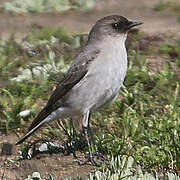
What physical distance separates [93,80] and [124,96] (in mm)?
1414

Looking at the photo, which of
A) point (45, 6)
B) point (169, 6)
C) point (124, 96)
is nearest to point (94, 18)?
point (45, 6)

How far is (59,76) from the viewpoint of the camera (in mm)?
7621

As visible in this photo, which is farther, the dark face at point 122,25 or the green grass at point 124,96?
the dark face at point 122,25

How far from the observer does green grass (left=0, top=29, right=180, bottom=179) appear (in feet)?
18.9

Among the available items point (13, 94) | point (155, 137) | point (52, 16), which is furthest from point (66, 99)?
point (52, 16)

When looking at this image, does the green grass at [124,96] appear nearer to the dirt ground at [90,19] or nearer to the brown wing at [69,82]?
the brown wing at [69,82]

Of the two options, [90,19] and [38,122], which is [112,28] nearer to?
[38,122]

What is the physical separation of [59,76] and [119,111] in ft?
3.54

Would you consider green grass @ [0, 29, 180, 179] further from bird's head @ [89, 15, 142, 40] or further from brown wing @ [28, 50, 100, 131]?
bird's head @ [89, 15, 142, 40]

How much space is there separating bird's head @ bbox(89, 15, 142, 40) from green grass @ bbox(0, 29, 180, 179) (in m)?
0.98

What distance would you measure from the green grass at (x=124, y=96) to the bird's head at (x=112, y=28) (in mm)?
979

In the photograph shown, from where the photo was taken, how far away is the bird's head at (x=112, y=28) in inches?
246

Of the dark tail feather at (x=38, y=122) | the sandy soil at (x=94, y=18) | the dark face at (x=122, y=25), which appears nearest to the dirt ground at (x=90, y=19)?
the sandy soil at (x=94, y=18)

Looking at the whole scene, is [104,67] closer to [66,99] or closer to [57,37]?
[66,99]
